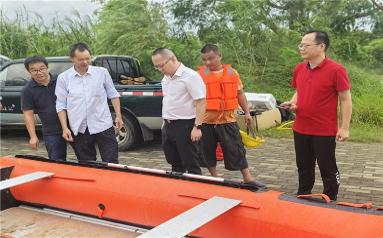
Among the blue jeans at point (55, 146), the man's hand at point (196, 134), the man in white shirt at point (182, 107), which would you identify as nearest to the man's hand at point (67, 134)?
the blue jeans at point (55, 146)

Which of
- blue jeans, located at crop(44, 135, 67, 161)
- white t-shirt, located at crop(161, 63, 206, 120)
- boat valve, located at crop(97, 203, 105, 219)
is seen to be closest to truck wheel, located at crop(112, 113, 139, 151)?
blue jeans, located at crop(44, 135, 67, 161)

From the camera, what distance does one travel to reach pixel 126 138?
23.4 ft

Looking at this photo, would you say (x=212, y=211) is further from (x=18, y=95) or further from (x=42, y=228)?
(x=18, y=95)

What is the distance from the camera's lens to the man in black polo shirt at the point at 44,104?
444 cm

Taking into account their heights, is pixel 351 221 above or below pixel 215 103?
below

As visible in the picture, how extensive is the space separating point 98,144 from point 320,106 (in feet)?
7.32

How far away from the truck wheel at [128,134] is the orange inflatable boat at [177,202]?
2.59m

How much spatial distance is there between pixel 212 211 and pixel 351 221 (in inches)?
34.0

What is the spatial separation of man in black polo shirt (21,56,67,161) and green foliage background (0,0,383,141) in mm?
5815

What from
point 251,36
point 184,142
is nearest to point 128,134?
point 184,142

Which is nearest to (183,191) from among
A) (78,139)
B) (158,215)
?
(158,215)

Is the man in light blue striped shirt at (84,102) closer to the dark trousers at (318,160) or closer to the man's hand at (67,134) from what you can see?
the man's hand at (67,134)

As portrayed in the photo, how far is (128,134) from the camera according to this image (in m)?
7.10

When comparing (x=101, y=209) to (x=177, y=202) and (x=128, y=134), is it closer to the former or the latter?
(x=177, y=202)
